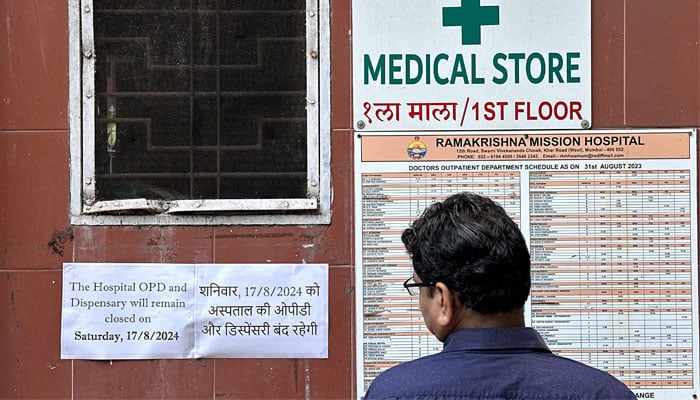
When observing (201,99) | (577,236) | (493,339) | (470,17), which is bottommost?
(493,339)

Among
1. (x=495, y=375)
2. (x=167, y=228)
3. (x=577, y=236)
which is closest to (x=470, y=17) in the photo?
(x=577, y=236)

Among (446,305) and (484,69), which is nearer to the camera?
(446,305)

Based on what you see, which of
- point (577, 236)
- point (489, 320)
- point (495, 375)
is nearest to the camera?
point (495, 375)

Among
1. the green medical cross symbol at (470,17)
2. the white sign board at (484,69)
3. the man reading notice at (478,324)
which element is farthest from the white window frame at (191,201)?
the man reading notice at (478,324)

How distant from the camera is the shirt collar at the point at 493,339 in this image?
6.27 feet

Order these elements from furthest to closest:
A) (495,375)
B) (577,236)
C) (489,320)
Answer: (577,236) < (489,320) < (495,375)

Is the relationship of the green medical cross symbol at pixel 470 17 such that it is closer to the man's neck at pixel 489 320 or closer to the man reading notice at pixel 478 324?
the man reading notice at pixel 478 324

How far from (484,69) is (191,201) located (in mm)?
1270

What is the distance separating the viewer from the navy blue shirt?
1.83m

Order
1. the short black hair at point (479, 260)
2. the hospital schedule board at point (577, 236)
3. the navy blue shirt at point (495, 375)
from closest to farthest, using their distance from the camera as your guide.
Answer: the navy blue shirt at point (495, 375), the short black hair at point (479, 260), the hospital schedule board at point (577, 236)

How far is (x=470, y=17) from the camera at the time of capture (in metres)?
3.89

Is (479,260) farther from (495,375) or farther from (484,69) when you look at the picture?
(484,69)

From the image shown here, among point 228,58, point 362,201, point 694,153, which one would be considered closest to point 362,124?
point 362,201

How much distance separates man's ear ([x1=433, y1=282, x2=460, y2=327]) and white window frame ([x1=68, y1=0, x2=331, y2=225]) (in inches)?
76.6
